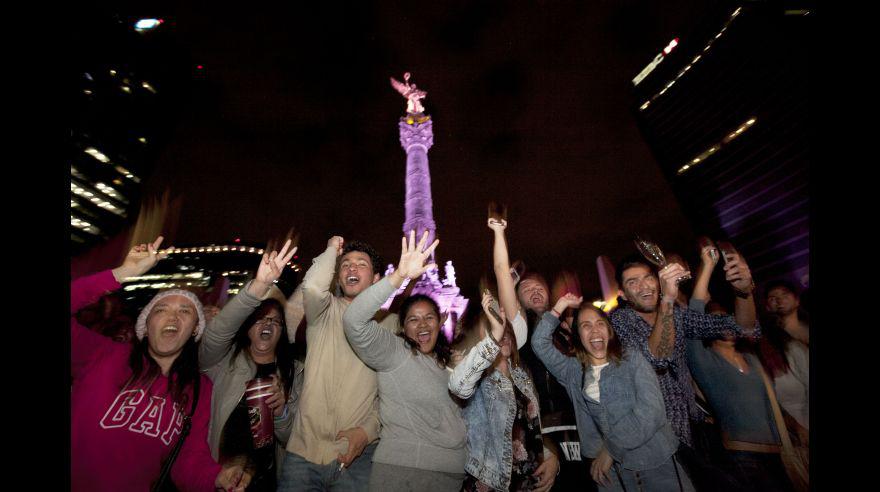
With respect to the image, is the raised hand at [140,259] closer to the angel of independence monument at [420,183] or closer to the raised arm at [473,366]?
the raised arm at [473,366]

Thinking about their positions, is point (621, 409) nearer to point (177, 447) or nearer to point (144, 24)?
point (177, 447)

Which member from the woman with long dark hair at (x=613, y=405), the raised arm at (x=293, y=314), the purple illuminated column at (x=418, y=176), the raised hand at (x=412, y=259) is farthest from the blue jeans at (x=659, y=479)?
the purple illuminated column at (x=418, y=176)

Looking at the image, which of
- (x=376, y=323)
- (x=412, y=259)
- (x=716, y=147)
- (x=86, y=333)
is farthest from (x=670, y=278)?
(x=716, y=147)

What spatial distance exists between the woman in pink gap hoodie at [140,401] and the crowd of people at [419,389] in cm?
1

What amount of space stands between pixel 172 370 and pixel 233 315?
2.13 ft

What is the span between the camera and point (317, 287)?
3.29m

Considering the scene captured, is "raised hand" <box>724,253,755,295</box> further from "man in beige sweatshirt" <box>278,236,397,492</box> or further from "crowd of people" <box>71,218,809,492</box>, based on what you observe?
"man in beige sweatshirt" <box>278,236,397,492</box>

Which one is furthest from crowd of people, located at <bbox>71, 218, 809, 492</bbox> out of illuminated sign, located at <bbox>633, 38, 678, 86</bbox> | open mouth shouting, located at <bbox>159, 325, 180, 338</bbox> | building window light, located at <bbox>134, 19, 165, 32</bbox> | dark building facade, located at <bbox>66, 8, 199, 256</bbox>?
illuminated sign, located at <bbox>633, 38, 678, 86</bbox>

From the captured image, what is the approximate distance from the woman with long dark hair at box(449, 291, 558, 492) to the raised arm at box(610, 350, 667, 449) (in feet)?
2.28

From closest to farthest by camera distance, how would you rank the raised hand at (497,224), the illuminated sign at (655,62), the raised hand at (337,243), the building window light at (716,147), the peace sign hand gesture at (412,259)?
the peace sign hand gesture at (412,259) < the raised hand at (337,243) < the raised hand at (497,224) < the illuminated sign at (655,62) < the building window light at (716,147)

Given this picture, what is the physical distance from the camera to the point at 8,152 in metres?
1.34

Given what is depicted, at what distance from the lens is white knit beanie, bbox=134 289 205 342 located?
3264 millimetres

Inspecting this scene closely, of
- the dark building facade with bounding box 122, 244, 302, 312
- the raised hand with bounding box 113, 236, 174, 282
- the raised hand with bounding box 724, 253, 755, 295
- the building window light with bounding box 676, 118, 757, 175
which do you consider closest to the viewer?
the raised hand with bounding box 113, 236, 174, 282

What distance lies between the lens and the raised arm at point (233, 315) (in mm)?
3209
